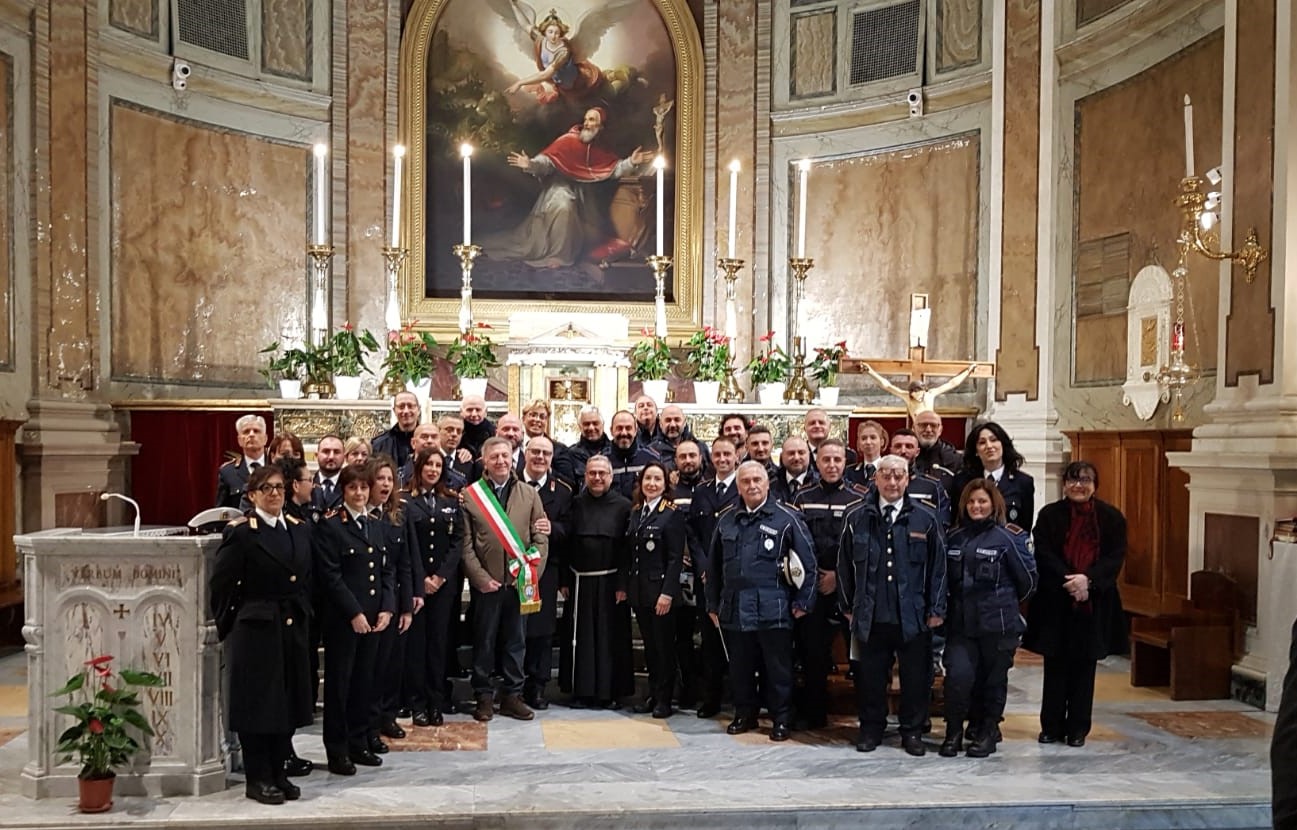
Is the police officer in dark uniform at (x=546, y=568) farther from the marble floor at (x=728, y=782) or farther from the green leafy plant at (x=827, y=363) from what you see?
the green leafy plant at (x=827, y=363)

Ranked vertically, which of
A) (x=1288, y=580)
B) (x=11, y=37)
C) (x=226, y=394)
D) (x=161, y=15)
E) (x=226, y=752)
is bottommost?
(x=226, y=752)

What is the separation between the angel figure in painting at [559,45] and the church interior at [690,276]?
4 centimetres

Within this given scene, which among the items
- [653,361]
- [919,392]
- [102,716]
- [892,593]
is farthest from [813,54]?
[102,716]

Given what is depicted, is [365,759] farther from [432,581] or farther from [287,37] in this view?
[287,37]

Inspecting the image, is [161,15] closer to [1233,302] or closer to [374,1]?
[374,1]

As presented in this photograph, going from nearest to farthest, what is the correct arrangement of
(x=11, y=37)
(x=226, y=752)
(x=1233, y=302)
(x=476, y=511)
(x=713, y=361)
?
(x=226, y=752)
(x=476, y=511)
(x=1233, y=302)
(x=11, y=37)
(x=713, y=361)

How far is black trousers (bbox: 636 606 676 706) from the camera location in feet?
24.5

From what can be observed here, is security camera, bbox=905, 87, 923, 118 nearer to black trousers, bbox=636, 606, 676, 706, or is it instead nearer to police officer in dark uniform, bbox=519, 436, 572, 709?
police officer in dark uniform, bbox=519, 436, 572, 709

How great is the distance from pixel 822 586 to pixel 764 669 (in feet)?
1.85

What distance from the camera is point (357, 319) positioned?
13305 millimetres

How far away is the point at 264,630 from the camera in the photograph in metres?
5.54

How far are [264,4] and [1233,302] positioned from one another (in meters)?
9.56

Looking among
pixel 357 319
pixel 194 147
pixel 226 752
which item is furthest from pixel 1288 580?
pixel 194 147

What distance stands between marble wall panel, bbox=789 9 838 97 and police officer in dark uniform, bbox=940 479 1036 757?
8038mm
